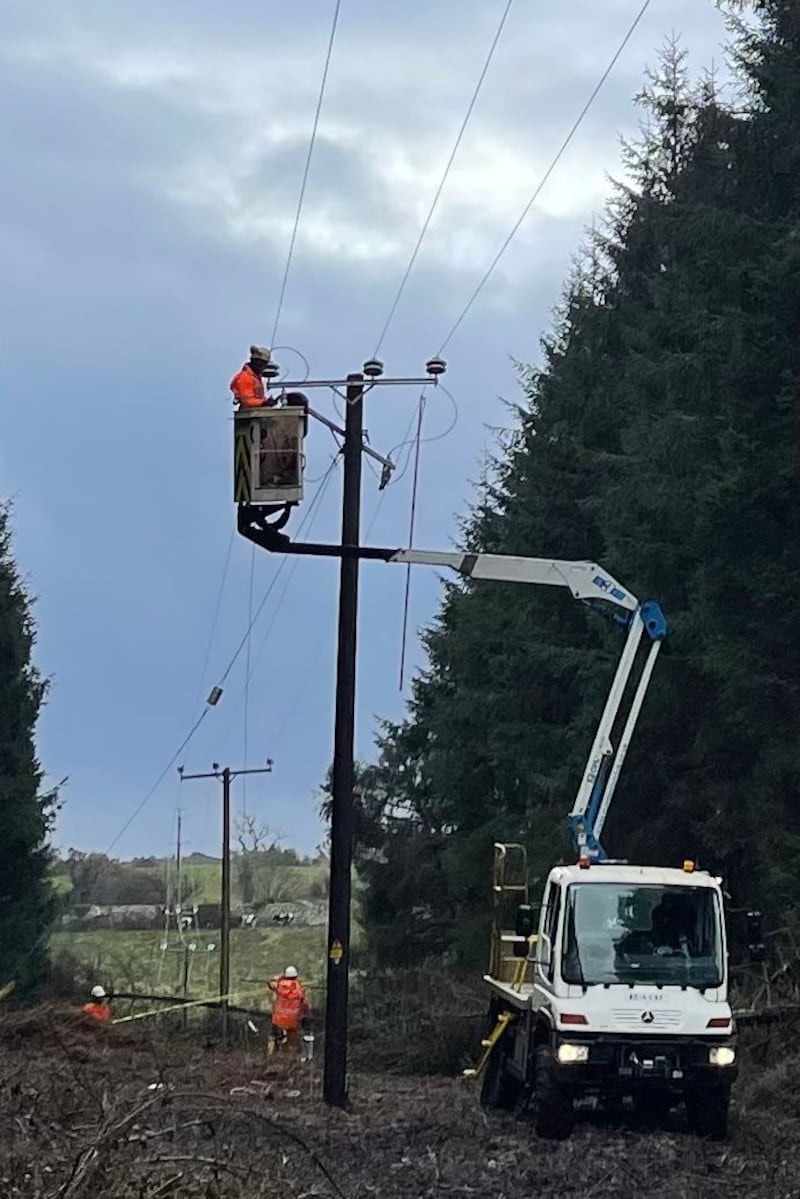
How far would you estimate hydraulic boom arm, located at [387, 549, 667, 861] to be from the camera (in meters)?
16.9

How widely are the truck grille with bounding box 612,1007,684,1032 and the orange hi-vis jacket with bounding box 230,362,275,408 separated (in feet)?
23.4

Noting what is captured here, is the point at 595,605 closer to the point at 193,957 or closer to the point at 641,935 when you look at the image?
the point at 641,935

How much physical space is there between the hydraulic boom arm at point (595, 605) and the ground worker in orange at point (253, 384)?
236 centimetres

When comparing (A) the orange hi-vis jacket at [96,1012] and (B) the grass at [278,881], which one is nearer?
(A) the orange hi-vis jacket at [96,1012]

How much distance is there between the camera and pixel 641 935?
15.0 m

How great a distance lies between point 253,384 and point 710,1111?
847 cm

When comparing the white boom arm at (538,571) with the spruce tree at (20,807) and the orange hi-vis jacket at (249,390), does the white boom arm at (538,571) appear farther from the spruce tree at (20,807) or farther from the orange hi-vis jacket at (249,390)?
the spruce tree at (20,807)

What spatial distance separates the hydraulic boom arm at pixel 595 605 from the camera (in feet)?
55.5

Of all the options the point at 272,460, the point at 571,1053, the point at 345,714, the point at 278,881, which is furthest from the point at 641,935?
the point at 278,881

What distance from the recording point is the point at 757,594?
2380 cm

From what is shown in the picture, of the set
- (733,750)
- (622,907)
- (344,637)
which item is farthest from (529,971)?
(733,750)

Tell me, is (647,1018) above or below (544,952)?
below

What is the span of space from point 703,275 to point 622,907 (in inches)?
541

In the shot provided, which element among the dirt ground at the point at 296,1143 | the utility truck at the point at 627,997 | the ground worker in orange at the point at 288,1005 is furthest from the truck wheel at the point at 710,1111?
the ground worker in orange at the point at 288,1005
